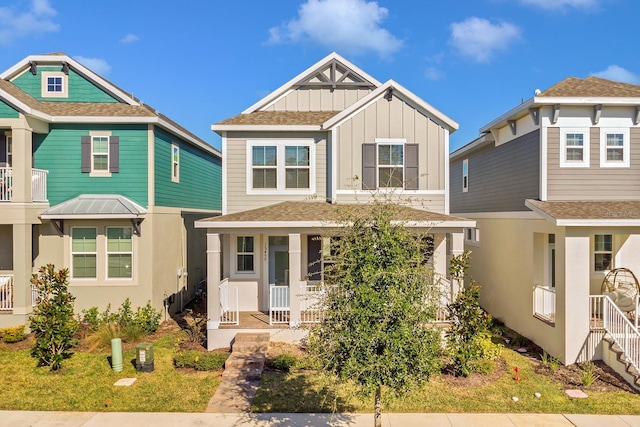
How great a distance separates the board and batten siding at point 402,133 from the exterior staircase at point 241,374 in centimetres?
573

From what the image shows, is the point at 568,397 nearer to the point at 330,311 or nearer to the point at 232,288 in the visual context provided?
the point at 330,311

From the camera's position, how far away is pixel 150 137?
14.3 m

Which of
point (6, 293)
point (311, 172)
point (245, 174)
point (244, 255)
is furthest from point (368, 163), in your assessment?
point (6, 293)

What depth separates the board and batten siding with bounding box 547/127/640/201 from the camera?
12336 millimetres

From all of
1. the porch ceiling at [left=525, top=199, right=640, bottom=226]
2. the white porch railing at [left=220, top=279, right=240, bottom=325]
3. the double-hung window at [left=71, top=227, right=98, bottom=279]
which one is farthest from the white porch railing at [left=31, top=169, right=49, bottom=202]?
the porch ceiling at [left=525, top=199, right=640, bottom=226]

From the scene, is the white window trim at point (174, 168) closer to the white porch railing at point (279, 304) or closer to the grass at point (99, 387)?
the white porch railing at point (279, 304)

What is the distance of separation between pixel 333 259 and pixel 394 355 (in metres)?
1.52

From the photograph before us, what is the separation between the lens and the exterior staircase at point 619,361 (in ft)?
31.1

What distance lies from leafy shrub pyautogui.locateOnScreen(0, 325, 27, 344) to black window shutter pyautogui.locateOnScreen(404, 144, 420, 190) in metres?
12.2

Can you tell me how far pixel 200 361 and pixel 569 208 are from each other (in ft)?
33.6

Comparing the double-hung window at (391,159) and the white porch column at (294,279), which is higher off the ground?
the double-hung window at (391,159)

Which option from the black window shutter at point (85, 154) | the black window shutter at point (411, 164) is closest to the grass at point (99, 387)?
the black window shutter at point (85, 154)

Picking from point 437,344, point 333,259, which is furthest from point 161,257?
point 437,344

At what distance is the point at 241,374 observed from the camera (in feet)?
33.1
